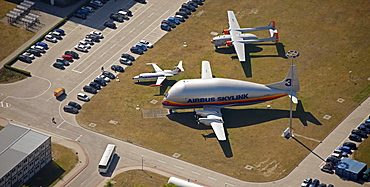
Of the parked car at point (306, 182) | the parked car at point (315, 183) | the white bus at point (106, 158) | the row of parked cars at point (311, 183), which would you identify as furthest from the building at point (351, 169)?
the white bus at point (106, 158)

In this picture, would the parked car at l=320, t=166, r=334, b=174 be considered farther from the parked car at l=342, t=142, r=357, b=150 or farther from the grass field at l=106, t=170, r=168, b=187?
the grass field at l=106, t=170, r=168, b=187

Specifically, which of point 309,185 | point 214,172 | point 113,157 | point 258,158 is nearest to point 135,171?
point 113,157

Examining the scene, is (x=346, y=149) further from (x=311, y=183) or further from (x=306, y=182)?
(x=306, y=182)

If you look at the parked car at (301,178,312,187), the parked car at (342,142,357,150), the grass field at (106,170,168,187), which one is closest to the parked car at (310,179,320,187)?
the parked car at (301,178,312,187)

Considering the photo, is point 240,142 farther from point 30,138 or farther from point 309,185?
point 30,138

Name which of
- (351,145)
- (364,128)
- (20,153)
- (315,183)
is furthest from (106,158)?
(364,128)
